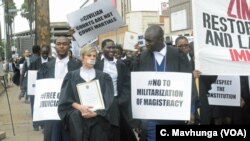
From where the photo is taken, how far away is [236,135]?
4922mm

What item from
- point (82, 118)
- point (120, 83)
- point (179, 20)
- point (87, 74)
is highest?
point (179, 20)

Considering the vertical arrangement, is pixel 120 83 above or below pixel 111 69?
below

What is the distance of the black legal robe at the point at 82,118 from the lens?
585cm

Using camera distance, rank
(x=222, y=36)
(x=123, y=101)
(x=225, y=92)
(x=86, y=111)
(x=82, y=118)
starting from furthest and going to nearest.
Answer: (x=225, y=92)
(x=123, y=101)
(x=222, y=36)
(x=82, y=118)
(x=86, y=111)

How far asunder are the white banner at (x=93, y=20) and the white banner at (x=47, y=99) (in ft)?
6.49

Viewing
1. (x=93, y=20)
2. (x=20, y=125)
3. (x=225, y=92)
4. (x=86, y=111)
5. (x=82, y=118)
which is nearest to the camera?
(x=86, y=111)

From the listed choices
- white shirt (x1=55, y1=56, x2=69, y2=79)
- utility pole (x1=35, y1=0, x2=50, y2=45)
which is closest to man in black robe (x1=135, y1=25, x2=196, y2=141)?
white shirt (x1=55, y1=56, x2=69, y2=79)

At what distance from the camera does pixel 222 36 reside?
19.7ft

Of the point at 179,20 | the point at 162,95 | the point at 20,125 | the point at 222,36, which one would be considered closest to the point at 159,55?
the point at 162,95

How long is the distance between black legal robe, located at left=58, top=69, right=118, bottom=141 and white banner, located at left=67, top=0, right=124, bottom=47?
275 cm

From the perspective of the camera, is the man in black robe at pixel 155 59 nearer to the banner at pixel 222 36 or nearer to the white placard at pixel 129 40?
the banner at pixel 222 36

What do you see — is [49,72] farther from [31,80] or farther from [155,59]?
[31,80]

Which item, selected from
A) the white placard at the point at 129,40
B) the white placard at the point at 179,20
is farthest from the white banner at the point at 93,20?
the white placard at the point at 179,20

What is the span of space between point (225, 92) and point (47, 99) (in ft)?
7.07
